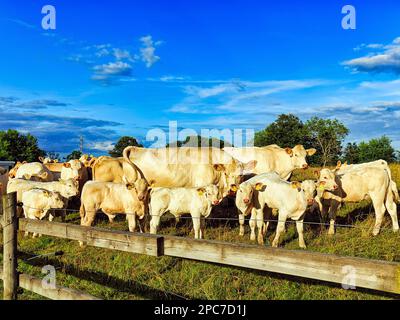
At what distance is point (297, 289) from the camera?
6621 millimetres

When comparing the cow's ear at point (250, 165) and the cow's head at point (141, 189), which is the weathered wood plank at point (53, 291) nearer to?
the cow's head at point (141, 189)

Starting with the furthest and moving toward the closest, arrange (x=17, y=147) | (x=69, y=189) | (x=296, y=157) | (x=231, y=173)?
(x=17, y=147) < (x=296, y=157) < (x=69, y=189) < (x=231, y=173)

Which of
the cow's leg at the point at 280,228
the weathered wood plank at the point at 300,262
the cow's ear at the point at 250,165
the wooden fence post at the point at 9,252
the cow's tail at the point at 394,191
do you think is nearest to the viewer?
the weathered wood plank at the point at 300,262

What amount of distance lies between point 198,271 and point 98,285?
5.79 ft

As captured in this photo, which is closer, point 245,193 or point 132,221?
point 245,193

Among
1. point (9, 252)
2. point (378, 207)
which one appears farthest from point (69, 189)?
point (378, 207)

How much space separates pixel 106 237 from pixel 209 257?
161 cm

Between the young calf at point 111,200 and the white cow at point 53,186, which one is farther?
the white cow at point 53,186

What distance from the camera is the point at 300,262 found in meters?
4.05

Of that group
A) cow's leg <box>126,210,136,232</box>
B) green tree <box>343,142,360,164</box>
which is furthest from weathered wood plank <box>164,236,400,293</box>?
green tree <box>343,142,360,164</box>

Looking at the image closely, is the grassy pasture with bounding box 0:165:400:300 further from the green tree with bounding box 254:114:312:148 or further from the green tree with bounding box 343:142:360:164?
the green tree with bounding box 343:142:360:164

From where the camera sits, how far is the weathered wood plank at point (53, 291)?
4945mm

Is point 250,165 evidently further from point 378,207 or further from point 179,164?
point 378,207

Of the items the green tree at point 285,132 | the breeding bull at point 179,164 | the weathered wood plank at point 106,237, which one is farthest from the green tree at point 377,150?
the weathered wood plank at point 106,237
